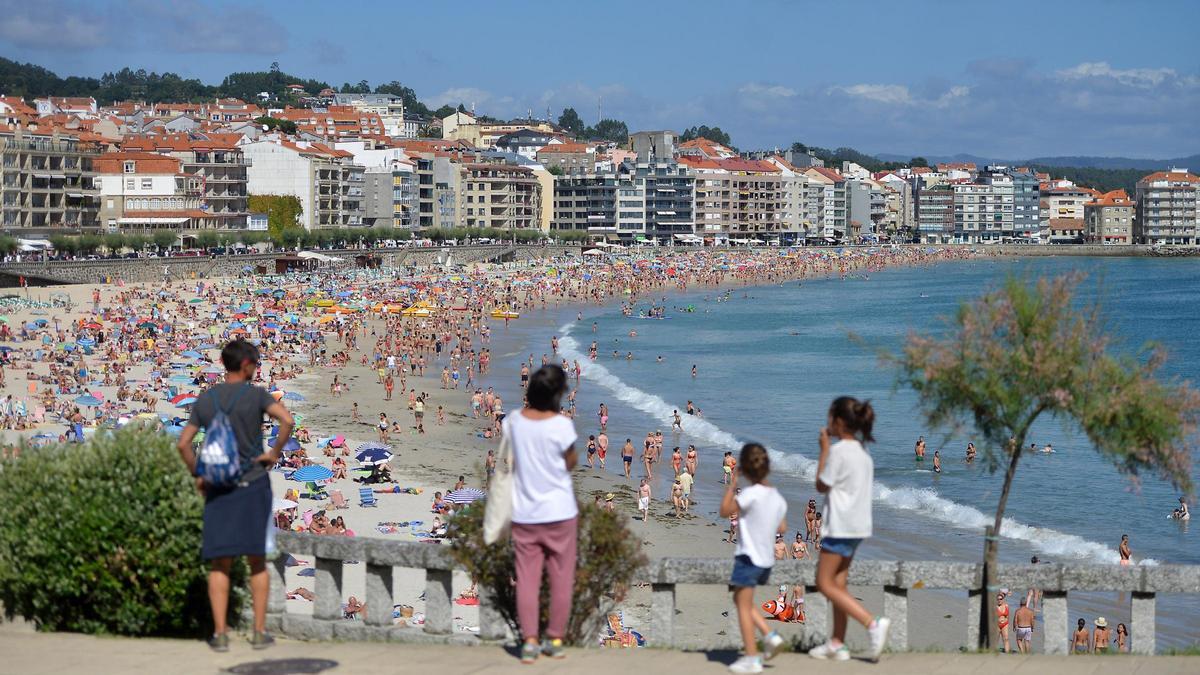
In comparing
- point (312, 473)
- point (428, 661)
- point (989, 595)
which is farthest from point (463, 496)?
point (428, 661)

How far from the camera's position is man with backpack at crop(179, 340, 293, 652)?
611cm

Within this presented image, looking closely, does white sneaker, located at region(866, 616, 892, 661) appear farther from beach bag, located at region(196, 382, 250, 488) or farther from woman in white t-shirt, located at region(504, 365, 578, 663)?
beach bag, located at region(196, 382, 250, 488)

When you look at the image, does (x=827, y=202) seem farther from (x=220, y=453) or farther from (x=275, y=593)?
(x=220, y=453)

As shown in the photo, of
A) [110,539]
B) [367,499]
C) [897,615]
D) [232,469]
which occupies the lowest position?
[367,499]

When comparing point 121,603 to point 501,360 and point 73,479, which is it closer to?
point 73,479

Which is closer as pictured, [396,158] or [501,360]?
[501,360]

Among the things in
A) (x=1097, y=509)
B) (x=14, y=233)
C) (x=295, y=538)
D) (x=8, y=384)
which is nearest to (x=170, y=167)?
(x=14, y=233)

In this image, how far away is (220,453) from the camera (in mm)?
6105

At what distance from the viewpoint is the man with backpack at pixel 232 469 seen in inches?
241

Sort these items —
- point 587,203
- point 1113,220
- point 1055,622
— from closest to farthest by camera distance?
1. point 1055,622
2. point 587,203
3. point 1113,220

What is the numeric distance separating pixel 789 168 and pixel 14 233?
10450 centimetres

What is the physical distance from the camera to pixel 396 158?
381 feet

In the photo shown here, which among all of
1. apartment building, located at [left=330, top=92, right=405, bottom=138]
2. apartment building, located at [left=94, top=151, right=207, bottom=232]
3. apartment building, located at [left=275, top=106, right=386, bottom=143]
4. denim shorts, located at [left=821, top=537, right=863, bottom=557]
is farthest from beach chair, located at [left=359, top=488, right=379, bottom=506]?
apartment building, located at [left=330, top=92, right=405, bottom=138]

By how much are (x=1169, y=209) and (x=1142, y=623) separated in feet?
591
